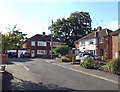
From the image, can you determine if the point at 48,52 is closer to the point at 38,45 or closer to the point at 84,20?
the point at 38,45

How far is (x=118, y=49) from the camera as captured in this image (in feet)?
78.9

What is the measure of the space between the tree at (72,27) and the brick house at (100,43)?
Result: 1729 centimetres

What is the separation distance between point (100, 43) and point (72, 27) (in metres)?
26.4

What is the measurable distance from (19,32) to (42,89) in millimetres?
6014

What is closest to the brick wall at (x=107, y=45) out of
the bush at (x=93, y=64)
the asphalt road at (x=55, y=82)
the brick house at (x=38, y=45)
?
the bush at (x=93, y=64)

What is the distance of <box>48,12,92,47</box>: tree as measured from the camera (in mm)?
57781

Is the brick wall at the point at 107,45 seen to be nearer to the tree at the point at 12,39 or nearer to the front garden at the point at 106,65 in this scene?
the front garden at the point at 106,65

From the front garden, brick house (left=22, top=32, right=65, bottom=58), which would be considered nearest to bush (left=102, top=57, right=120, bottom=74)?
the front garden

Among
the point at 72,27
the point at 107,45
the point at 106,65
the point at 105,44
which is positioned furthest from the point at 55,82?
the point at 72,27

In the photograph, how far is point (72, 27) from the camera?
58.6 m

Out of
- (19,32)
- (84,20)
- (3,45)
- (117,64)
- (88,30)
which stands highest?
(84,20)

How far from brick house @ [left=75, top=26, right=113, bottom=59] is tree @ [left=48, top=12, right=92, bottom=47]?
1729cm

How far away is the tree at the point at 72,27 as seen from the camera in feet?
190

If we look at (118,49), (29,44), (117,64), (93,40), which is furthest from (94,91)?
(29,44)
